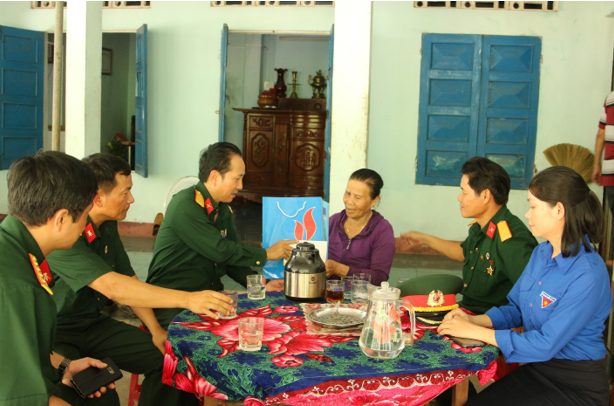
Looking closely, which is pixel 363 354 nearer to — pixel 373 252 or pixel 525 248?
pixel 525 248

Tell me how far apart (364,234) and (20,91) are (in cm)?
566

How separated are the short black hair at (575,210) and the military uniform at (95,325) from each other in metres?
1.61

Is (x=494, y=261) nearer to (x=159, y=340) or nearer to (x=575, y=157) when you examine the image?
(x=159, y=340)

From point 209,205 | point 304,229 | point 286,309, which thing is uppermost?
point 209,205

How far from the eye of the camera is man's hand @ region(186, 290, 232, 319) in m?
2.08

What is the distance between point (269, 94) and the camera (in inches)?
335

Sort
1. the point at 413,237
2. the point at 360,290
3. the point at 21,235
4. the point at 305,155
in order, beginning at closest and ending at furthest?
the point at 21,235 → the point at 360,290 → the point at 413,237 → the point at 305,155

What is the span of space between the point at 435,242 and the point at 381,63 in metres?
3.65

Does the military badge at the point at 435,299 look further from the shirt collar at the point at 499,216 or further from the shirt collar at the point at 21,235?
the shirt collar at the point at 21,235

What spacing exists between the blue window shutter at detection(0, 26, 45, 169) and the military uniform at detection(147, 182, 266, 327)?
5.11 m

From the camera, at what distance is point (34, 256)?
4.99 ft

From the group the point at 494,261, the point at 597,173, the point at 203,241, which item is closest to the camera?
the point at 494,261

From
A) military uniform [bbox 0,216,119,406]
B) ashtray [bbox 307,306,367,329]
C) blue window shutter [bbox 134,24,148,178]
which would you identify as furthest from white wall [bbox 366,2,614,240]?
military uniform [bbox 0,216,119,406]

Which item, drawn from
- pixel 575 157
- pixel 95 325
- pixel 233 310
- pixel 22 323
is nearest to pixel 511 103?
pixel 575 157
